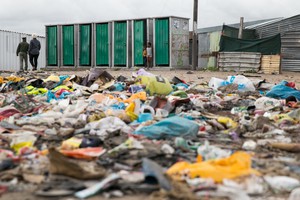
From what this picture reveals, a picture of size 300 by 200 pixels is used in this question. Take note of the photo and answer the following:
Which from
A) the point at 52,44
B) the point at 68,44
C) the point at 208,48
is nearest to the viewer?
the point at 208,48

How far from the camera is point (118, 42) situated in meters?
19.9

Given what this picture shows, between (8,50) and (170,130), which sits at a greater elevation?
(8,50)

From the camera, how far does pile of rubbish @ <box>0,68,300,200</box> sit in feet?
9.29

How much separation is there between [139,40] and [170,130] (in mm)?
15402

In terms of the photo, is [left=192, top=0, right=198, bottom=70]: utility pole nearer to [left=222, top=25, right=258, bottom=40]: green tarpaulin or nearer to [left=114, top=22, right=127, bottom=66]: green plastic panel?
[left=222, top=25, right=258, bottom=40]: green tarpaulin

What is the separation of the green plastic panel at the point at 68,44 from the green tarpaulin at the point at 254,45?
25.7 ft

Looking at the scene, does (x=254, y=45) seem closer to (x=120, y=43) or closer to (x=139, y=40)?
(x=139, y=40)

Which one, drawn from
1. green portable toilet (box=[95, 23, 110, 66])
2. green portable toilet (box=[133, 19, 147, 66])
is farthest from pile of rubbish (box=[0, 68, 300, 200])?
green portable toilet (box=[95, 23, 110, 66])

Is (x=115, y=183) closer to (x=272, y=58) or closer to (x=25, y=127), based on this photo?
(x=25, y=127)

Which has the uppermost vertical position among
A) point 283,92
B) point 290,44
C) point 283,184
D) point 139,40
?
point 139,40

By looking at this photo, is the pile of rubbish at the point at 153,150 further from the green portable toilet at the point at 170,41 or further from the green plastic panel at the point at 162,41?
the green plastic panel at the point at 162,41

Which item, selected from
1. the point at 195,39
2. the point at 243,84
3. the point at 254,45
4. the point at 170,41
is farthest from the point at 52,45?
the point at 243,84

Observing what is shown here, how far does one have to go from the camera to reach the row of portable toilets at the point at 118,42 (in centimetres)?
1871

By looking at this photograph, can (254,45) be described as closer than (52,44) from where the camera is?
Yes
